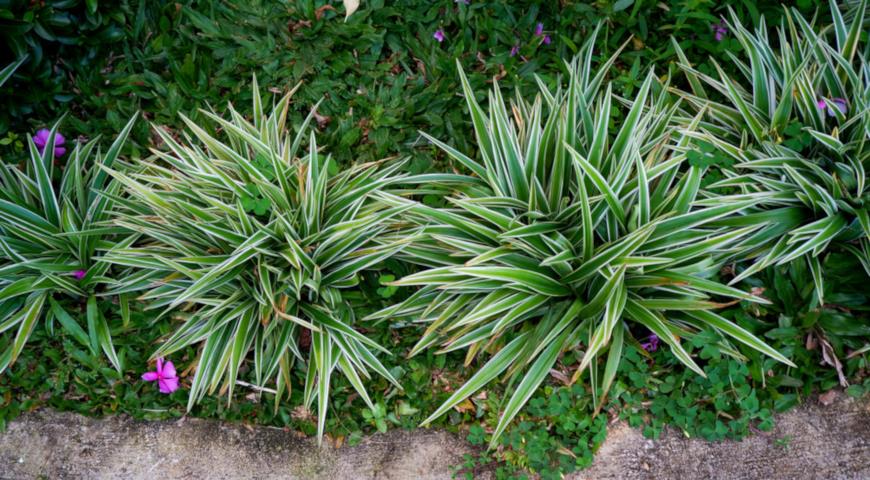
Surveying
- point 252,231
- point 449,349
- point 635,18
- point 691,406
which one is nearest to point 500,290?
point 449,349

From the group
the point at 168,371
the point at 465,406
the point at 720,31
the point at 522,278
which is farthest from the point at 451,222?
the point at 720,31

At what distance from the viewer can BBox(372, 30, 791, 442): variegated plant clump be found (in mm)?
2262

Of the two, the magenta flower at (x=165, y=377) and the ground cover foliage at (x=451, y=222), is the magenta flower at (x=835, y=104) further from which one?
the magenta flower at (x=165, y=377)

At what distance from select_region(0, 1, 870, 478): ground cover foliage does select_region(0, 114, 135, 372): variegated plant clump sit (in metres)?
0.01

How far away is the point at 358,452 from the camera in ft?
8.18

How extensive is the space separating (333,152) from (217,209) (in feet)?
2.10

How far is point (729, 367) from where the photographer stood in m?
2.30

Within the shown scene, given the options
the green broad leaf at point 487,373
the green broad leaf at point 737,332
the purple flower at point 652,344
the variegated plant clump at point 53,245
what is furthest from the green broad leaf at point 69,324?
the green broad leaf at point 737,332

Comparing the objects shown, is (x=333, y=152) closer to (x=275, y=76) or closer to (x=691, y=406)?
(x=275, y=76)

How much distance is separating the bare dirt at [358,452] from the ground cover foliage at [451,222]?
0.06 m

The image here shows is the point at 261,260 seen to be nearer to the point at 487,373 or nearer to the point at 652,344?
the point at 487,373

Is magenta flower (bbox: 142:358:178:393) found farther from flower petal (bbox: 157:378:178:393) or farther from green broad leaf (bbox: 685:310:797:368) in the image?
green broad leaf (bbox: 685:310:797:368)

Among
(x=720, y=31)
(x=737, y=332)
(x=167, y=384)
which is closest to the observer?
(x=737, y=332)

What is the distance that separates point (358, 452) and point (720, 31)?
7.90ft
